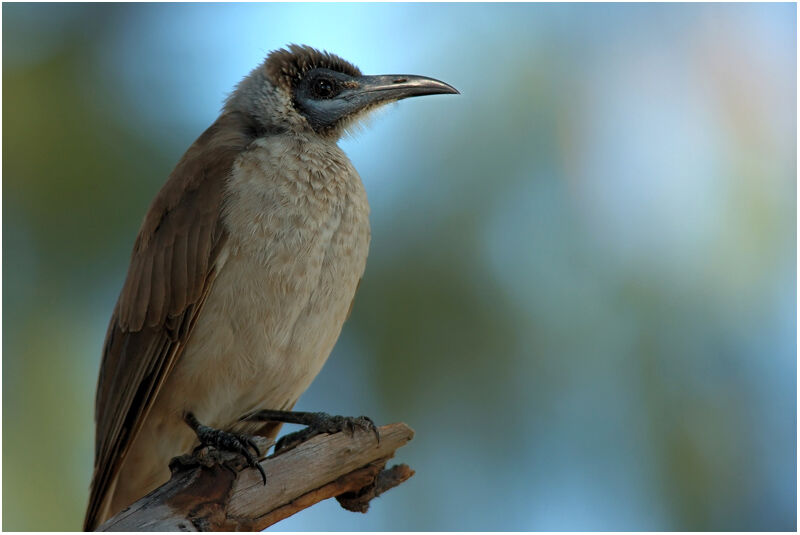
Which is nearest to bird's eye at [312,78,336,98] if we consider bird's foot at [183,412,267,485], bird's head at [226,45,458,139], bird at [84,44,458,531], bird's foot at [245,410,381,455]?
bird's head at [226,45,458,139]

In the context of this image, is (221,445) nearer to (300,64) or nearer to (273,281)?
(273,281)

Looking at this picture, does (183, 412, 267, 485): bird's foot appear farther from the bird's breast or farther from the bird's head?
the bird's head

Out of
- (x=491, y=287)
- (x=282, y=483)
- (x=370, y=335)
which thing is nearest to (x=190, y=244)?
(x=282, y=483)

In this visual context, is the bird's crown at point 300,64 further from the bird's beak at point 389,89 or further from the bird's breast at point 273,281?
the bird's breast at point 273,281

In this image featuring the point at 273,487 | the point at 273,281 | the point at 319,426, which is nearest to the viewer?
the point at 273,487

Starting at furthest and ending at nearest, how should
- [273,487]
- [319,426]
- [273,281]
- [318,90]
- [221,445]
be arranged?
[318,90]
[319,426]
[273,281]
[221,445]
[273,487]

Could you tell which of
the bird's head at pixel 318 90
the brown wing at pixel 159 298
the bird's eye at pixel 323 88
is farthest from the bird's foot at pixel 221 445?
the bird's eye at pixel 323 88

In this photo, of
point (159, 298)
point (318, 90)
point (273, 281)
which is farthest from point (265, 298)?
point (318, 90)

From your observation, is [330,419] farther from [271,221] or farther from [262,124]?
[262,124]
